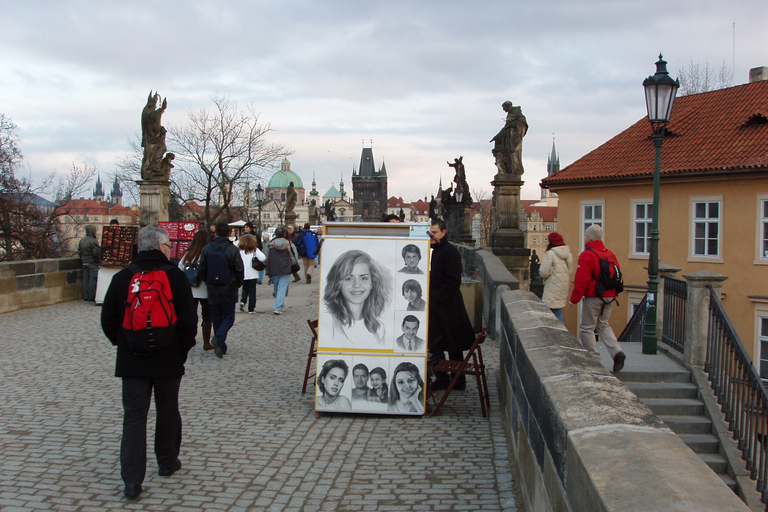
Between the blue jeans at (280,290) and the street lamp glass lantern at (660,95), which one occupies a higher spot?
the street lamp glass lantern at (660,95)

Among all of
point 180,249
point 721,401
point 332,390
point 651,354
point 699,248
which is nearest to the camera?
point 332,390

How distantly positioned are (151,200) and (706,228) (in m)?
18.9

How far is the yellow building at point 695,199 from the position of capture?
78.6 feet

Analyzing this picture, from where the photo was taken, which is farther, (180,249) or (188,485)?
(180,249)

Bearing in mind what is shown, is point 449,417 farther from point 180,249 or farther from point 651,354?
Answer: point 180,249

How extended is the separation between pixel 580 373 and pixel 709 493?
66.5 inches

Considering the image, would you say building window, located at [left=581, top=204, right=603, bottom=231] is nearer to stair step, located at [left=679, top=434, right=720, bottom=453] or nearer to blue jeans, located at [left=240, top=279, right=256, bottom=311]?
blue jeans, located at [left=240, top=279, right=256, bottom=311]

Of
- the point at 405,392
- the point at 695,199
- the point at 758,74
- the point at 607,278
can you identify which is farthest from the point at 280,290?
the point at 758,74

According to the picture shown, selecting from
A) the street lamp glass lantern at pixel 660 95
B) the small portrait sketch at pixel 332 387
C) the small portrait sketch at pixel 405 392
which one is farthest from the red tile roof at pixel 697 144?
the small portrait sketch at pixel 332 387

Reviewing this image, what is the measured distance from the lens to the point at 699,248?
85.0 ft

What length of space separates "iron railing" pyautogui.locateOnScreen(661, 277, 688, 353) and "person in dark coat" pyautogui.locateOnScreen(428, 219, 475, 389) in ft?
14.3

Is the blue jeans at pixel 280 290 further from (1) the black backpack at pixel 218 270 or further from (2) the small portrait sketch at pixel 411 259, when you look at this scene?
(2) the small portrait sketch at pixel 411 259

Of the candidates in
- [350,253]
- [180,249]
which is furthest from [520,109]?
[350,253]

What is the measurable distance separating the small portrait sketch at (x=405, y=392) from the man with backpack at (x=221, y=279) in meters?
3.74
